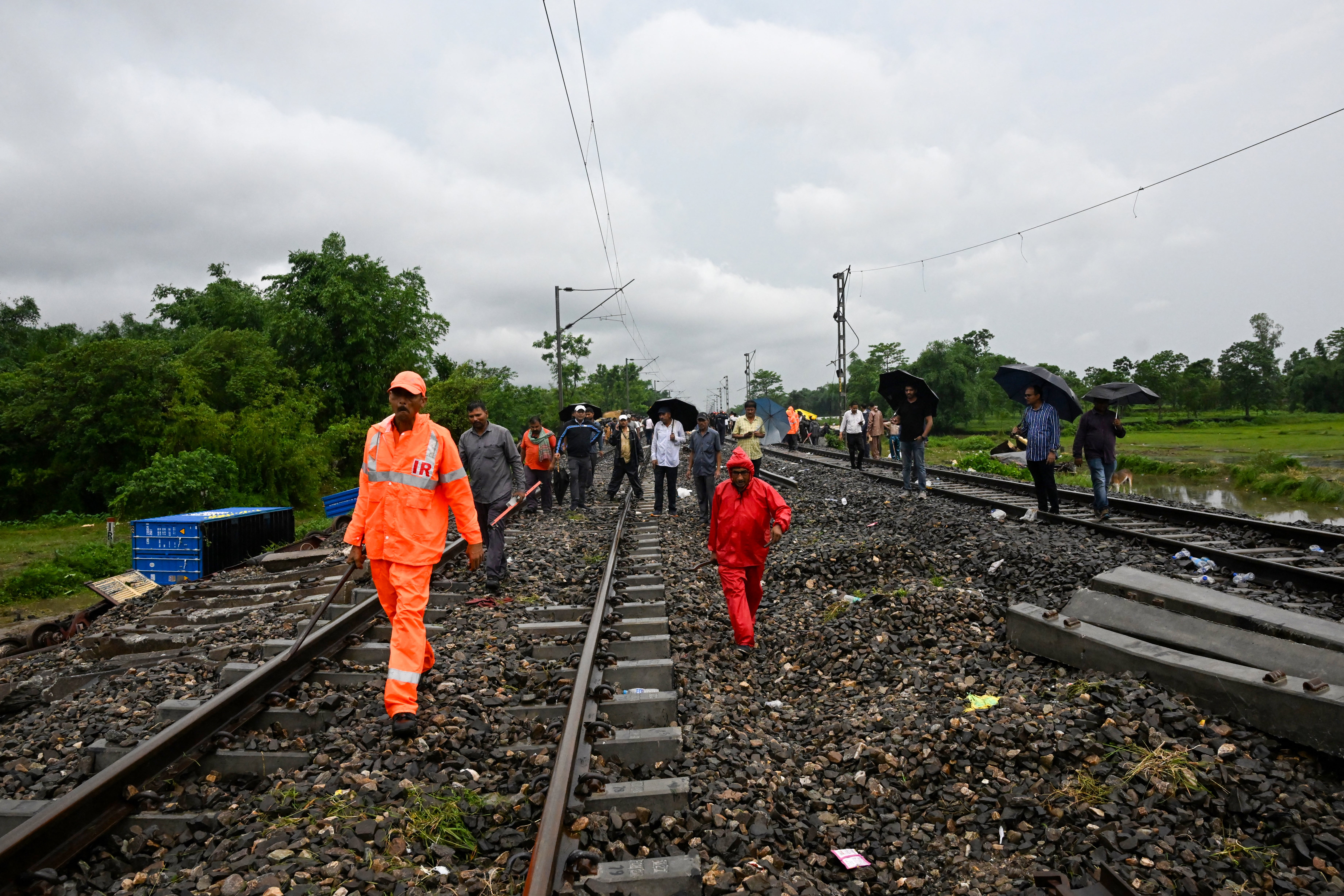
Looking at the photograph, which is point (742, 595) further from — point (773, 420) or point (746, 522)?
point (773, 420)

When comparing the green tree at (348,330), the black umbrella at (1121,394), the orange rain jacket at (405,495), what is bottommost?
the orange rain jacket at (405,495)

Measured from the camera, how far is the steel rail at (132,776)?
2.72 metres

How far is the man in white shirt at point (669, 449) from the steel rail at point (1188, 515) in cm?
598

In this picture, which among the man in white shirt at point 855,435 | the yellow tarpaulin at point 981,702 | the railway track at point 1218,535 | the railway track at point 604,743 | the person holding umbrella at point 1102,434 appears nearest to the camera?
the railway track at point 604,743

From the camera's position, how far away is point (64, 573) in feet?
40.5

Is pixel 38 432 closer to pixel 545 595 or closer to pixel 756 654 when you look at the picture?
pixel 545 595

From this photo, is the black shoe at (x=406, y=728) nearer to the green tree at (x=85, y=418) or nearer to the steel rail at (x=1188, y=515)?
the steel rail at (x=1188, y=515)

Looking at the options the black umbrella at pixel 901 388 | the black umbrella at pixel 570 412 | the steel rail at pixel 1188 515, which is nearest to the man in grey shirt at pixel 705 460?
the black umbrella at pixel 901 388

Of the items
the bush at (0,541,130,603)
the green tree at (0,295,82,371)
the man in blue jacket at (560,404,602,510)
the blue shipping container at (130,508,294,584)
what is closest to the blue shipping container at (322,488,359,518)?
the bush at (0,541,130,603)

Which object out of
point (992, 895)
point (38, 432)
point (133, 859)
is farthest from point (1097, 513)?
point (38, 432)

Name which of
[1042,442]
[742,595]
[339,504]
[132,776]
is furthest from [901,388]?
[132,776]

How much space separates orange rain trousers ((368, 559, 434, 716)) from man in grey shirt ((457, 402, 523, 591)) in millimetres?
2969

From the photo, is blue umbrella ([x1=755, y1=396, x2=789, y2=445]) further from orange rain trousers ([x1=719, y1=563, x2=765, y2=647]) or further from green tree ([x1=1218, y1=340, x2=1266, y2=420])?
green tree ([x1=1218, y1=340, x2=1266, y2=420])

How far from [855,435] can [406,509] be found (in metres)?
17.4
